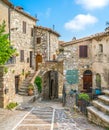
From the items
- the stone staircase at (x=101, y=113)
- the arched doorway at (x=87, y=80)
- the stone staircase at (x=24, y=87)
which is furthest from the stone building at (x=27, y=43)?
the stone staircase at (x=101, y=113)

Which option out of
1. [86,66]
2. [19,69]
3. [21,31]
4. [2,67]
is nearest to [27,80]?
[19,69]

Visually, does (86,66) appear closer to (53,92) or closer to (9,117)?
(53,92)

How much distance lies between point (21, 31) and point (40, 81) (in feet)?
20.1

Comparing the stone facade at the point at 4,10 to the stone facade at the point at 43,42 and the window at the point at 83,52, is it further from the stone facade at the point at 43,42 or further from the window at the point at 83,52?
the stone facade at the point at 43,42

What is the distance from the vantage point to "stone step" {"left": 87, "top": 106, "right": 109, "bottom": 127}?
8.75 metres

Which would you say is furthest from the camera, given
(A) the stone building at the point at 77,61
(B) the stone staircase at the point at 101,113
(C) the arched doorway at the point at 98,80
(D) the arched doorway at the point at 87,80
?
(D) the arched doorway at the point at 87,80

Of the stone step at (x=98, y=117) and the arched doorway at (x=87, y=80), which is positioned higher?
the arched doorway at (x=87, y=80)

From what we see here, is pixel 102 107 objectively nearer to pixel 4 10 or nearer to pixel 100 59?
pixel 100 59

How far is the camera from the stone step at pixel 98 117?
28.7ft

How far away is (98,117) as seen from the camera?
9375mm

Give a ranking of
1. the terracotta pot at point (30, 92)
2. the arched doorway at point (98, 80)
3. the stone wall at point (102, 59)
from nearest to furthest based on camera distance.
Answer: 1. the stone wall at point (102, 59)
2. the arched doorway at point (98, 80)
3. the terracotta pot at point (30, 92)

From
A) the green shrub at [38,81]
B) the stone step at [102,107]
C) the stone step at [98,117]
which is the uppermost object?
the green shrub at [38,81]

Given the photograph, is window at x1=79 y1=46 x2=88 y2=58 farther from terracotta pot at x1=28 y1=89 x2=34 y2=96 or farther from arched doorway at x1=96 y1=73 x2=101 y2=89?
terracotta pot at x1=28 y1=89 x2=34 y2=96

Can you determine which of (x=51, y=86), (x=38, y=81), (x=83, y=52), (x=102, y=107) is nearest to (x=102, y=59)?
(x=83, y=52)
